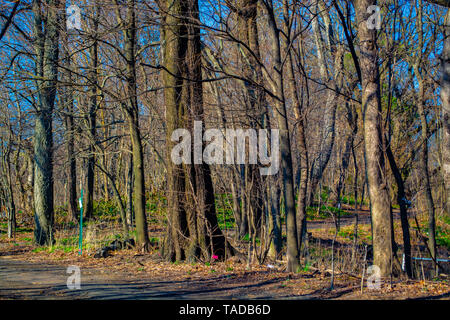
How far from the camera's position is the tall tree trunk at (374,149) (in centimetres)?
814

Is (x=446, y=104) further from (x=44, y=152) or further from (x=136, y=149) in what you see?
(x=44, y=152)

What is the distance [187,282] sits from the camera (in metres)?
8.38

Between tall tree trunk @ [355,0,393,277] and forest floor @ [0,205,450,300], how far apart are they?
0.60m

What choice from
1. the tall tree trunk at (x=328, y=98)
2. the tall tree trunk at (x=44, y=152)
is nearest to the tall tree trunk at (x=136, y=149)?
the tall tree trunk at (x=44, y=152)

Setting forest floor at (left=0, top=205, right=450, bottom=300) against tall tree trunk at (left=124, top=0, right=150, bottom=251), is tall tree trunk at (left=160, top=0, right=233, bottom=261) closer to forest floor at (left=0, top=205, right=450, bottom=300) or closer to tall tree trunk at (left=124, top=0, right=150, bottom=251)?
forest floor at (left=0, top=205, right=450, bottom=300)

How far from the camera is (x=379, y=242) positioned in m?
8.19

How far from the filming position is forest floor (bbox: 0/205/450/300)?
276 inches

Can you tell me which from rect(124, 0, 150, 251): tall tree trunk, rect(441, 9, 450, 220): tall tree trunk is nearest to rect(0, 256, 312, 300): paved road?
rect(124, 0, 150, 251): tall tree trunk

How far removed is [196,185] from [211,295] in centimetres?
408

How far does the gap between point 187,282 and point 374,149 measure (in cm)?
→ 435

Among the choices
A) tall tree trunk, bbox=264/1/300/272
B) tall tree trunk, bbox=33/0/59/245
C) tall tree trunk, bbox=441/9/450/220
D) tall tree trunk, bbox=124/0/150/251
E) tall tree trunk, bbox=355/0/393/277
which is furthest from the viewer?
tall tree trunk, bbox=33/0/59/245

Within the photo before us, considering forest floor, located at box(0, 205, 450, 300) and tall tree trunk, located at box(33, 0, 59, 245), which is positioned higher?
tall tree trunk, located at box(33, 0, 59, 245)

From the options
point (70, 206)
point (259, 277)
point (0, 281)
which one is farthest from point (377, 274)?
point (70, 206)

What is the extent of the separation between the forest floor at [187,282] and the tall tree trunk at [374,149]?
1.98ft
